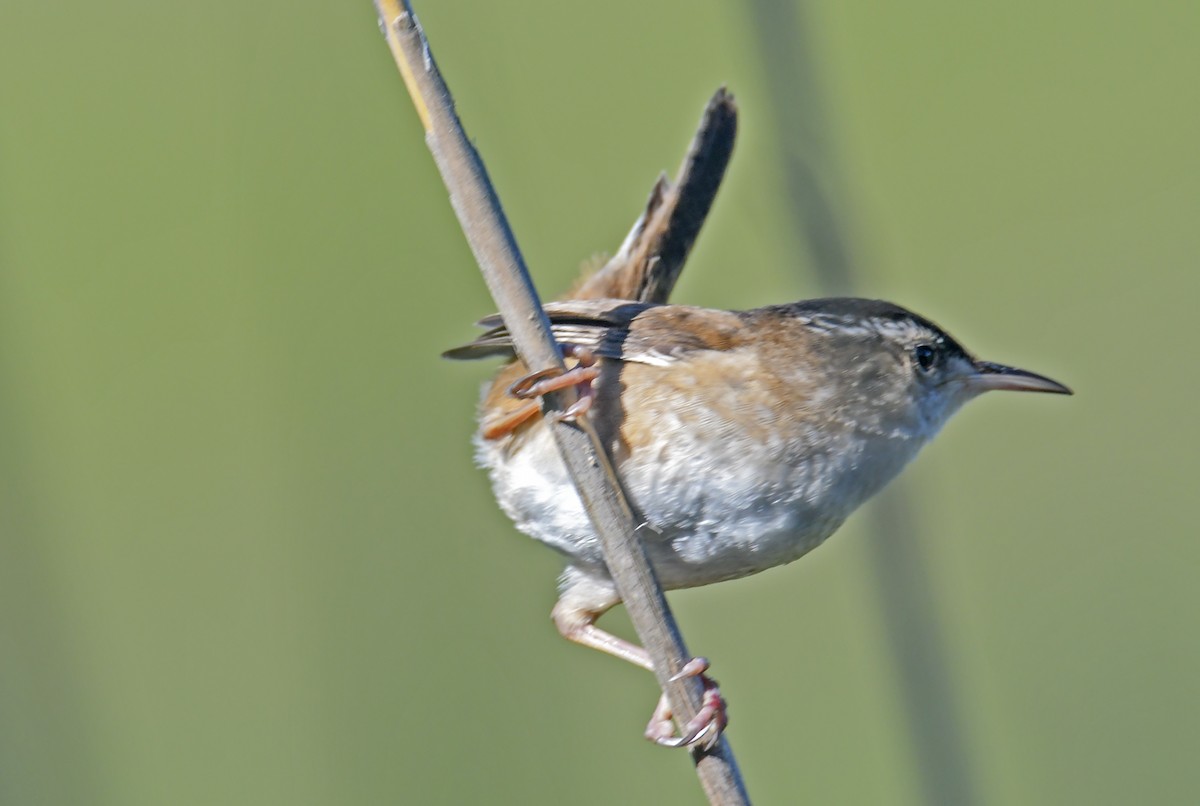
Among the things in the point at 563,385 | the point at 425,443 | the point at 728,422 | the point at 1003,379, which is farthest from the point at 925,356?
the point at 425,443

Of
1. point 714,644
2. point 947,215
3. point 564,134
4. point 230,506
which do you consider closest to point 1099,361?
point 947,215

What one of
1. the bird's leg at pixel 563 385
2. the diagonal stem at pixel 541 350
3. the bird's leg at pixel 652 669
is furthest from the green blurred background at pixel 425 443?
the diagonal stem at pixel 541 350

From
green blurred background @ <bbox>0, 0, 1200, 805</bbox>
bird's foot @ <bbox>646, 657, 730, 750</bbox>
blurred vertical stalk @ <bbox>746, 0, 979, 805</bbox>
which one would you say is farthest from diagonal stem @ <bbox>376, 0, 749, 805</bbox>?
green blurred background @ <bbox>0, 0, 1200, 805</bbox>

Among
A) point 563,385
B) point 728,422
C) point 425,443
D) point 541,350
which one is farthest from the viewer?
point 425,443

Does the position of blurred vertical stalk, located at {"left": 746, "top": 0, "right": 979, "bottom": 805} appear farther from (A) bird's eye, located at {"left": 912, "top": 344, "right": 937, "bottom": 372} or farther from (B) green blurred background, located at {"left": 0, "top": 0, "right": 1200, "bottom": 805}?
(B) green blurred background, located at {"left": 0, "top": 0, "right": 1200, "bottom": 805}

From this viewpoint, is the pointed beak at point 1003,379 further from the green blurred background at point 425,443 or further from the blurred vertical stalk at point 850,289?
the green blurred background at point 425,443

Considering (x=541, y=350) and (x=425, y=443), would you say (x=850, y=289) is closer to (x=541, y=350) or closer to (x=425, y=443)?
(x=541, y=350)

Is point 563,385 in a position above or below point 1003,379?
above

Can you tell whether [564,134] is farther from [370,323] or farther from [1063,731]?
[1063,731]
